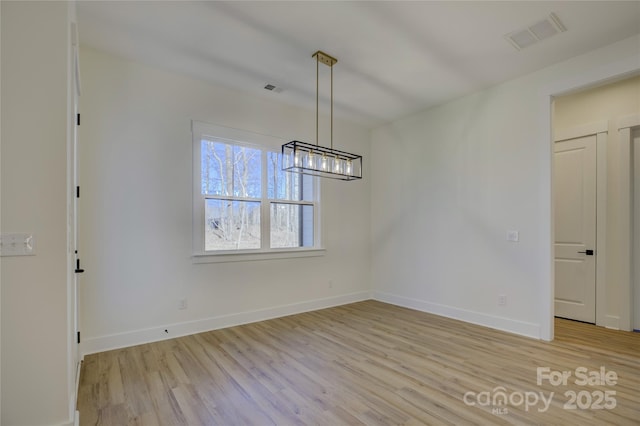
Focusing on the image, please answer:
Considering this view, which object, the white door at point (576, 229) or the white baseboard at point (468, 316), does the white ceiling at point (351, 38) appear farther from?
the white baseboard at point (468, 316)

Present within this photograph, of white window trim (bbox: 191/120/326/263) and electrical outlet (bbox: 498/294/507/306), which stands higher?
white window trim (bbox: 191/120/326/263)

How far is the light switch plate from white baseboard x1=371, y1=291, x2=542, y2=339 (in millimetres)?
4406

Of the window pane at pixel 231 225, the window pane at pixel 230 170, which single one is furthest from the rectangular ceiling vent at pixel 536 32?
the window pane at pixel 231 225

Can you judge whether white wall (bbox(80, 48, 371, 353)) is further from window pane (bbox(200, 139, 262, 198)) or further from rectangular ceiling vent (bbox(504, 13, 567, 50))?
rectangular ceiling vent (bbox(504, 13, 567, 50))

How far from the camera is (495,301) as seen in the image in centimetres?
391

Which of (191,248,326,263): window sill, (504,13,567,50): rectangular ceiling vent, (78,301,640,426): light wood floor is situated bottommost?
(78,301,640,426): light wood floor

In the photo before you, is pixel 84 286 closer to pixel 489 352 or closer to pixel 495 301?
pixel 489 352

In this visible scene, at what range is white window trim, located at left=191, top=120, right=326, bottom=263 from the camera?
372cm

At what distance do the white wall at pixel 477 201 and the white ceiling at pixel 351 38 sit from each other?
0.29 metres

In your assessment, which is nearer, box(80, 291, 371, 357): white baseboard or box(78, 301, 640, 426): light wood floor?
box(78, 301, 640, 426): light wood floor

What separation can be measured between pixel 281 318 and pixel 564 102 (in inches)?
191

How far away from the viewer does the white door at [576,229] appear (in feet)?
13.3

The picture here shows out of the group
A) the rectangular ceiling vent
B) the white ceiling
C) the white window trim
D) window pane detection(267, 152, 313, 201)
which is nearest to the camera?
the white ceiling

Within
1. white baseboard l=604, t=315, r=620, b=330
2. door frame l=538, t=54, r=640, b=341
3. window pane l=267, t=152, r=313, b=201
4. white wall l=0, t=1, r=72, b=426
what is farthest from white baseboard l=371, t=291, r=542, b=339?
white wall l=0, t=1, r=72, b=426
